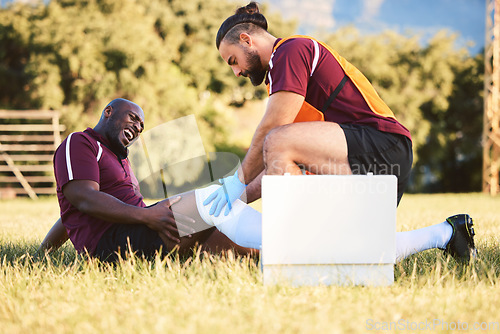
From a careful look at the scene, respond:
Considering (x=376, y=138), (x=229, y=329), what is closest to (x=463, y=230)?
(x=376, y=138)

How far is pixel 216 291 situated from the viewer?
2051 mm

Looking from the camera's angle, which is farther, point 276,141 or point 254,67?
point 254,67

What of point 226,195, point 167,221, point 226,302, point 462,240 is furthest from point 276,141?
point 462,240

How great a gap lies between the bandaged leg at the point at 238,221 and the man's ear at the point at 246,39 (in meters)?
0.84

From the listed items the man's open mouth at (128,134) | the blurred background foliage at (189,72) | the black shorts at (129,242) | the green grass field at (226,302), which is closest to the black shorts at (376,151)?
the green grass field at (226,302)

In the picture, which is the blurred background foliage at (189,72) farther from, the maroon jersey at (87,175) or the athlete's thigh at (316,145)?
the athlete's thigh at (316,145)

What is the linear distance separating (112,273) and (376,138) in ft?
4.90

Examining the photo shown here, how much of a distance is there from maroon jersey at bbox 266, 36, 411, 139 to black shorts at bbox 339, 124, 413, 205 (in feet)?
0.16

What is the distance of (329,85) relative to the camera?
8.34ft

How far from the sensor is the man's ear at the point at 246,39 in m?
2.69

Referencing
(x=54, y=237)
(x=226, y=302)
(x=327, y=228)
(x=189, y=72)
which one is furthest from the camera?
(x=189, y=72)

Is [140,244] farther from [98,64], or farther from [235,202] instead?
[98,64]

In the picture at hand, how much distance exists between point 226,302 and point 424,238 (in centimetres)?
129

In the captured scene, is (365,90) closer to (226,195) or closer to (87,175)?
(226,195)
